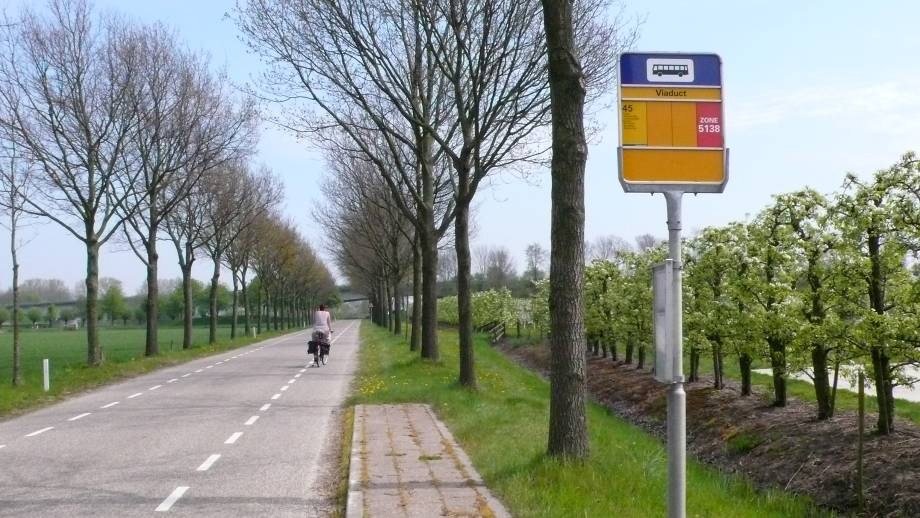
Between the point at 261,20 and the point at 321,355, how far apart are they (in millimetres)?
11985

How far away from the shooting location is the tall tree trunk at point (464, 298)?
1709 centimetres

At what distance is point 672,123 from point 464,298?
12.1 m

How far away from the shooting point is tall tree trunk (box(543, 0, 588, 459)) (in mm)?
8195

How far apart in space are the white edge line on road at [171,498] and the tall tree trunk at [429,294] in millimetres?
14710

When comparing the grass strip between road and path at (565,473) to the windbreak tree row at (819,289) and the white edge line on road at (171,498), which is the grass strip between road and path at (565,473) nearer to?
the windbreak tree row at (819,289)

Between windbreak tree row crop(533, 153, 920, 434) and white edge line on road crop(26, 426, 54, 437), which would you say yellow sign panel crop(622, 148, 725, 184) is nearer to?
windbreak tree row crop(533, 153, 920, 434)

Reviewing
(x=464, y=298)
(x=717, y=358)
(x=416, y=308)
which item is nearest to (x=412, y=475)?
(x=464, y=298)

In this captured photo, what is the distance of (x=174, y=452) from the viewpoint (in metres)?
10.4

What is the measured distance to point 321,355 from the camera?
2658cm

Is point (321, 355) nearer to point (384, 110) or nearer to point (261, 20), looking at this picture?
point (384, 110)

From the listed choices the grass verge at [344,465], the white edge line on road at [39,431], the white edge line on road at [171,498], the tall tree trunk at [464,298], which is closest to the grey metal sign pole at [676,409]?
the grass verge at [344,465]

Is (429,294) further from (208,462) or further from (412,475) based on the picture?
(412,475)

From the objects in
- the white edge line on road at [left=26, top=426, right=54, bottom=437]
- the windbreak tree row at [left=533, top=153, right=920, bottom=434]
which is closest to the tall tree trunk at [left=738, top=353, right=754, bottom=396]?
the windbreak tree row at [left=533, top=153, right=920, bottom=434]

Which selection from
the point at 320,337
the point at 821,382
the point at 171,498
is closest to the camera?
the point at 171,498
